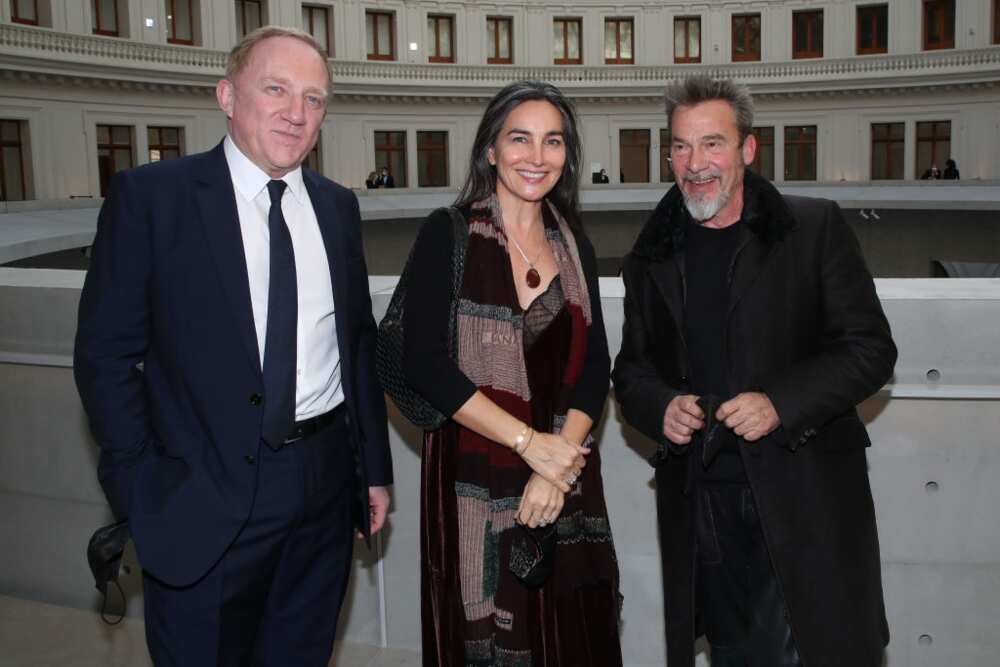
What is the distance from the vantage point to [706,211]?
2.62 m

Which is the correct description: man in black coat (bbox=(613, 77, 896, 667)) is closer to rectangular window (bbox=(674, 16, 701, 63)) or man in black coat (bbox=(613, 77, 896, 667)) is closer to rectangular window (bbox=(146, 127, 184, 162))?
rectangular window (bbox=(146, 127, 184, 162))

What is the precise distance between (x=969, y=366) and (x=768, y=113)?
3321 cm

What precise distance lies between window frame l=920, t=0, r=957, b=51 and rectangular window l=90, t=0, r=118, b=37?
25.2 m

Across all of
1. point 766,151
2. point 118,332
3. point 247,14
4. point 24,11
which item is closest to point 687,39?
point 766,151

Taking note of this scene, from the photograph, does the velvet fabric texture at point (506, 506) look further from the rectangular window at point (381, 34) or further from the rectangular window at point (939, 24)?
the rectangular window at point (939, 24)

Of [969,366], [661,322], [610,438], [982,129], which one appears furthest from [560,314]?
[982,129]

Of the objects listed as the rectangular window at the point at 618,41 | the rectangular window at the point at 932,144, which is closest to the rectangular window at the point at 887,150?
the rectangular window at the point at 932,144

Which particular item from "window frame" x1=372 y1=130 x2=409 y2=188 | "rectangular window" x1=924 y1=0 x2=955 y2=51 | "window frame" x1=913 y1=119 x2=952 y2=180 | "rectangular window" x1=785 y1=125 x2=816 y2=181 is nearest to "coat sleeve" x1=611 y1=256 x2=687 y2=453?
"window frame" x1=372 y1=130 x2=409 y2=188

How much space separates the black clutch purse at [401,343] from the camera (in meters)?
2.52

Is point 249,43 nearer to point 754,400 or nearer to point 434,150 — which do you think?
point 754,400

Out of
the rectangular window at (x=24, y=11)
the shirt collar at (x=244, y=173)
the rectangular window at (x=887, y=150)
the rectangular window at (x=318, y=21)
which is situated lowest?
the shirt collar at (x=244, y=173)

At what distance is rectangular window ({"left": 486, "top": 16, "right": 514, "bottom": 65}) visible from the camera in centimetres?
3450

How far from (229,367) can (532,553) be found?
2.91 feet

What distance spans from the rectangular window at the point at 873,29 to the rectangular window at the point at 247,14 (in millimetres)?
19995
